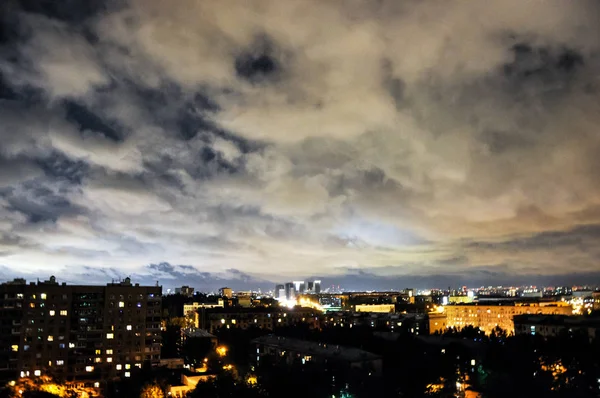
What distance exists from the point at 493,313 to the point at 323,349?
1886 inches

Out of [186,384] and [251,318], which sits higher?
[251,318]

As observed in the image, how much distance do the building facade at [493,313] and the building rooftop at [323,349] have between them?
37.9m

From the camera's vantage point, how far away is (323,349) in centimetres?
3991

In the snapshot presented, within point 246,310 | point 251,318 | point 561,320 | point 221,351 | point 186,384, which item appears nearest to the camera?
point 186,384

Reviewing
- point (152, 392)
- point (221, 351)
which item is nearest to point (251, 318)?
point (221, 351)

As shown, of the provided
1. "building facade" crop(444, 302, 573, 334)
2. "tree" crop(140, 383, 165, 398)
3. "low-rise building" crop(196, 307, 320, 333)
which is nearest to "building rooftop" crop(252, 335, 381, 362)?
"tree" crop(140, 383, 165, 398)

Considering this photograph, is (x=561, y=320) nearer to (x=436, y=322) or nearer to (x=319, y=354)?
(x=436, y=322)

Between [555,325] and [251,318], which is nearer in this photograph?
[555,325]

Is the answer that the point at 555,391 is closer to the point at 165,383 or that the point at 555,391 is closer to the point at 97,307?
the point at 165,383

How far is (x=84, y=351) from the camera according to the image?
3994 centimetres

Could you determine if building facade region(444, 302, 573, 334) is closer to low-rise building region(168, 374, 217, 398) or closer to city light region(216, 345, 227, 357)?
city light region(216, 345, 227, 357)

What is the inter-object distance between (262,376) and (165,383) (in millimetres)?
7837

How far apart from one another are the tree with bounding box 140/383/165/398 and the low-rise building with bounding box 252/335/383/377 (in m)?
9.78

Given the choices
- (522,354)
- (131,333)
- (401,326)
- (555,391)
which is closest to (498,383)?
(555,391)
